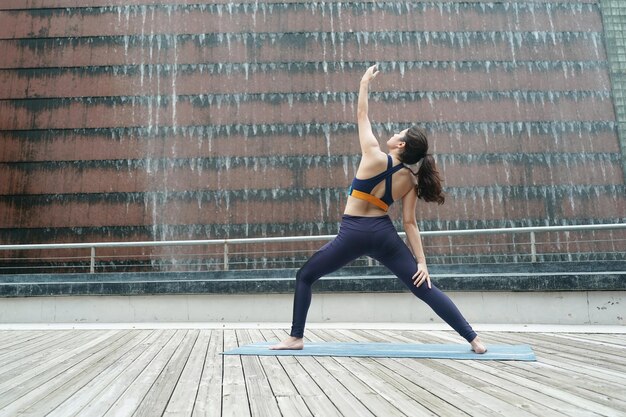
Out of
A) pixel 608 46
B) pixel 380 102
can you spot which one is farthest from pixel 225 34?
pixel 608 46

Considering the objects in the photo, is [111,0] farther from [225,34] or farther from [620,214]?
[620,214]

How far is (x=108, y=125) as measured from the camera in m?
13.1

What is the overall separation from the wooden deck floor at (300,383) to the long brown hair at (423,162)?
128 cm

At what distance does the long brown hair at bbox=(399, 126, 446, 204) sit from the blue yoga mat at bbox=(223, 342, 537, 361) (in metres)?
1.24

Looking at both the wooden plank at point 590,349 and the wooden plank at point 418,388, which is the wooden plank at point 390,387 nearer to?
the wooden plank at point 418,388

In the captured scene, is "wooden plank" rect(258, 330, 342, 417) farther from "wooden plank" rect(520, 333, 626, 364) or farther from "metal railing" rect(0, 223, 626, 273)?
"metal railing" rect(0, 223, 626, 273)

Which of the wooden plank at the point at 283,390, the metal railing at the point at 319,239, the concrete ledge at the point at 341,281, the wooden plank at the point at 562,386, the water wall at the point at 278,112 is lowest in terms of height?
the wooden plank at the point at 562,386

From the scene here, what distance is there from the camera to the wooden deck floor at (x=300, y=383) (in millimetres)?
2172

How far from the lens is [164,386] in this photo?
269cm

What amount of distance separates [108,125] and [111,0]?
13.2 ft

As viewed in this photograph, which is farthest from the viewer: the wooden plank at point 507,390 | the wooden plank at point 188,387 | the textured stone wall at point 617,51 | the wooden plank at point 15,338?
the textured stone wall at point 617,51

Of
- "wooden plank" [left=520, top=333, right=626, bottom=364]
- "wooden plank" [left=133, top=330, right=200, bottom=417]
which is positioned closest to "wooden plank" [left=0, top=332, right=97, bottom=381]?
"wooden plank" [left=133, top=330, right=200, bottom=417]

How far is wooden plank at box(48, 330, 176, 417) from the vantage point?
223 cm

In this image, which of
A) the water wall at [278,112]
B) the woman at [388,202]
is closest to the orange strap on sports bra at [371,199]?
the woman at [388,202]
